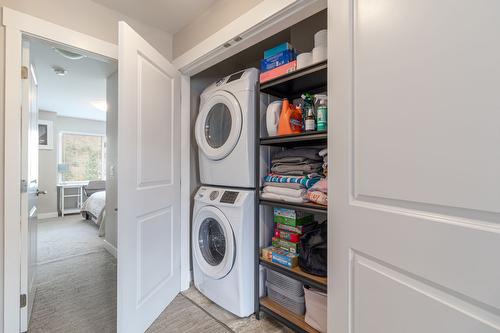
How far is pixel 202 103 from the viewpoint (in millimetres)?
2072

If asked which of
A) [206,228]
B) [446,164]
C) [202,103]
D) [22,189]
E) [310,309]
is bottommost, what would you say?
[310,309]

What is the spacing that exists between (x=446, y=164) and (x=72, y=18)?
2.32 m

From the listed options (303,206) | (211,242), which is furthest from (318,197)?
(211,242)

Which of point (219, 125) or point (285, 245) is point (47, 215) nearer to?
point (219, 125)

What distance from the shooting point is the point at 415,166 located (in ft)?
2.35

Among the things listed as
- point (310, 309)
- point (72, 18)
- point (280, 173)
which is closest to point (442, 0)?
point (280, 173)

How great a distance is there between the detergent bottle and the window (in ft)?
20.5

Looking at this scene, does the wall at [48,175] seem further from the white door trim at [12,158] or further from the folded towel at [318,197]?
the folded towel at [318,197]

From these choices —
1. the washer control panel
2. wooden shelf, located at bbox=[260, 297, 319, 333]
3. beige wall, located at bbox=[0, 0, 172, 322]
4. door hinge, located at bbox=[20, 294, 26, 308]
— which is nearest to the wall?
door hinge, located at bbox=[20, 294, 26, 308]

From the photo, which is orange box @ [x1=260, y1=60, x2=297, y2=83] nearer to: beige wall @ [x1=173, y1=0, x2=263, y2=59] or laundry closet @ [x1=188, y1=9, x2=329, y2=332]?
laundry closet @ [x1=188, y1=9, x2=329, y2=332]

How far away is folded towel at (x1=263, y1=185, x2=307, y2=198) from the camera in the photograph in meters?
1.44

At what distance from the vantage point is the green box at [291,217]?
1582 mm

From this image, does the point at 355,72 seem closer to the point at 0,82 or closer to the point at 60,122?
the point at 0,82

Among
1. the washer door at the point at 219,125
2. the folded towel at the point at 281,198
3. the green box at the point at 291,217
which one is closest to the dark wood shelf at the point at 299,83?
the washer door at the point at 219,125
